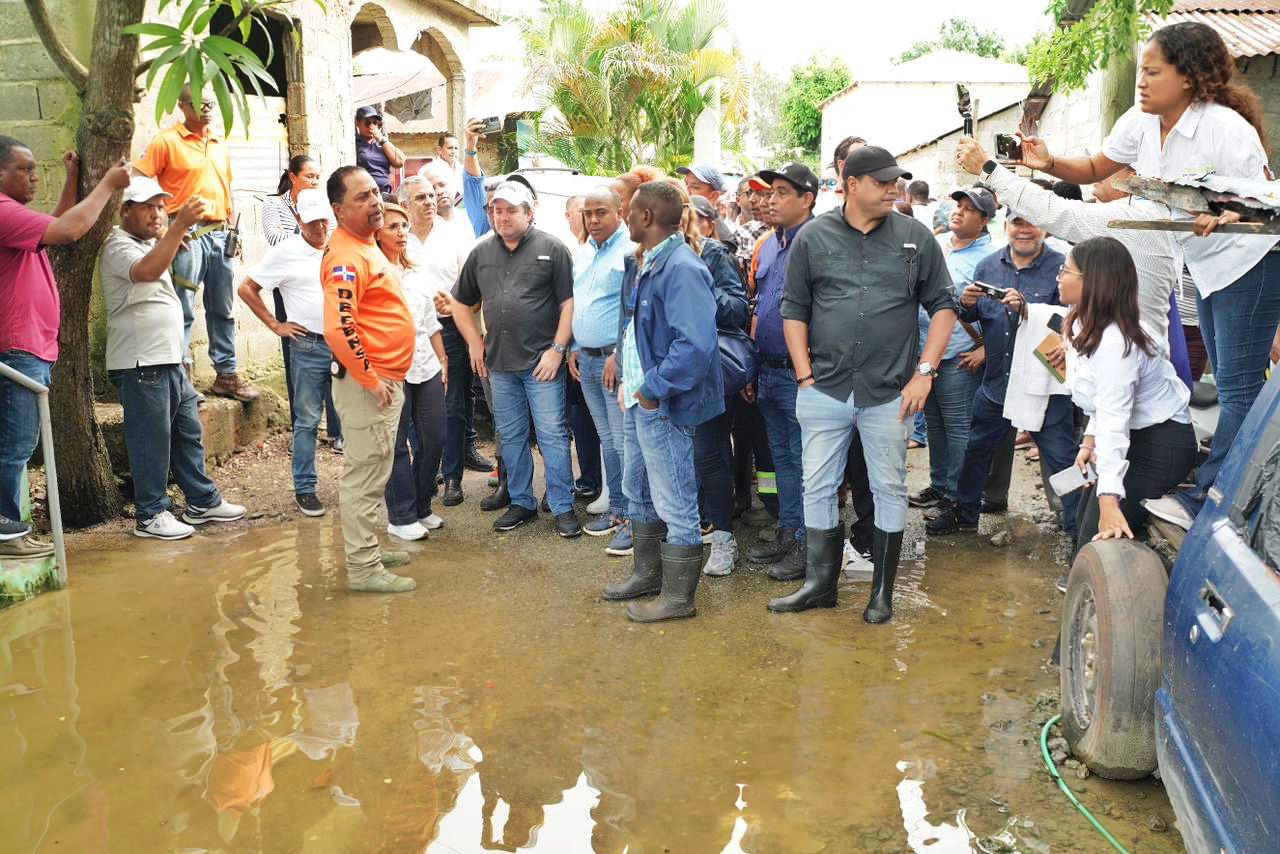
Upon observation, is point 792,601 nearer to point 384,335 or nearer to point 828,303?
point 828,303

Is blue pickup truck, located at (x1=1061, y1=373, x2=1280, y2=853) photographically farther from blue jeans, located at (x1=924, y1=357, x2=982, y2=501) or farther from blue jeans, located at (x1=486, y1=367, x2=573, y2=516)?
blue jeans, located at (x1=486, y1=367, x2=573, y2=516)

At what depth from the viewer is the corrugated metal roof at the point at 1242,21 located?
11734mm

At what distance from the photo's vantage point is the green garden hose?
126 inches

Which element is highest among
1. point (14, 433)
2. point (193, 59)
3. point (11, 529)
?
point (193, 59)

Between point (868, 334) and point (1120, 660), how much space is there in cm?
206

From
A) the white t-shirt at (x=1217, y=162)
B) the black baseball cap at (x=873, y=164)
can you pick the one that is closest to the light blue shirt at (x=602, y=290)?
the black baseball cap at (x=873, y=164)

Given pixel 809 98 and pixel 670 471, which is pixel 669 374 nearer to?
pixel 670 471

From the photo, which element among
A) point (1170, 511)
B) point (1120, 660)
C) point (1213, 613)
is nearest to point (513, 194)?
point (1170, 511)

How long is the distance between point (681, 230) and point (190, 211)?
2627 millimetres

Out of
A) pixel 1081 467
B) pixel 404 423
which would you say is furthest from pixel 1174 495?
pixel 404 423

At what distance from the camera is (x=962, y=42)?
184ft

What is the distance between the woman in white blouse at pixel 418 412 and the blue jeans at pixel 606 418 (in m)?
0.90

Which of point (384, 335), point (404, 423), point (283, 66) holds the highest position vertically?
point (283, 66)

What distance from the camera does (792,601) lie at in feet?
17.0
